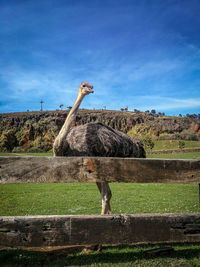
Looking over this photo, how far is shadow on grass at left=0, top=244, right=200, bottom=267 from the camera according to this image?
120 inches

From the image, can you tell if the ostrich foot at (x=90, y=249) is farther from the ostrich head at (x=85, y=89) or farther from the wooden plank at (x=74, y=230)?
the ostrich head at (x=85, y=89)

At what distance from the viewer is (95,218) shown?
2.56 metres

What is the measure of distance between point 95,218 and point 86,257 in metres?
1.13

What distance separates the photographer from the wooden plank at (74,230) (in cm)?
249

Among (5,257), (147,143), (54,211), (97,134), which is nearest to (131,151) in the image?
(97,134)

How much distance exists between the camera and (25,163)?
258 cm

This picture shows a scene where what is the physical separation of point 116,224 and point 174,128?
329 feet

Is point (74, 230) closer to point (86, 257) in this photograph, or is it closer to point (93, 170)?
point (93, 170)

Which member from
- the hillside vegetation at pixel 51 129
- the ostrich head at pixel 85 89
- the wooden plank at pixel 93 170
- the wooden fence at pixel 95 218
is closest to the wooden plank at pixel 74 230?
the wooden fence at pixel 95 218

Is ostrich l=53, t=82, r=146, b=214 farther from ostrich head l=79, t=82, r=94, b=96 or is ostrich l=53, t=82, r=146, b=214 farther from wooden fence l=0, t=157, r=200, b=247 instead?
wooden fence l=0, t=157, r=200, b=247

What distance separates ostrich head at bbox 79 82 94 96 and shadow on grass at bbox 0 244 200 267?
A: 4347 mm

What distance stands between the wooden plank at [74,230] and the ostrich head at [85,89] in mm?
4513

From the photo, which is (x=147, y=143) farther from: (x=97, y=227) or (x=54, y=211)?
(x=97, y=227)

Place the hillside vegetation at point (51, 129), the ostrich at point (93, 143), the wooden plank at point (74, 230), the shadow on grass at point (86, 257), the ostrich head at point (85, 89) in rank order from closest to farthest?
the wooden plank at point (74, 230), the shadow on grass at point (86, 257), the ostrich at point (93, 143), the ostrich head at point (85, 89), the hillside vegetation at point (51, 129)
